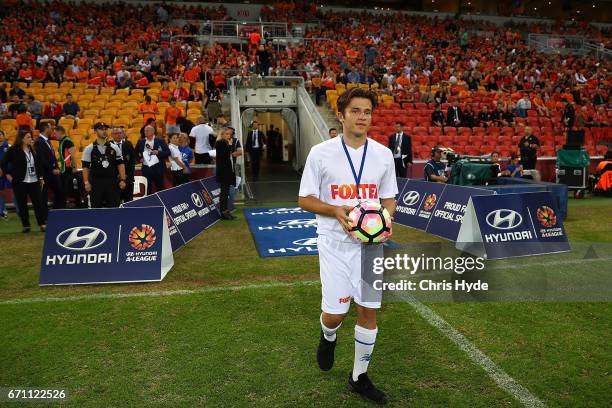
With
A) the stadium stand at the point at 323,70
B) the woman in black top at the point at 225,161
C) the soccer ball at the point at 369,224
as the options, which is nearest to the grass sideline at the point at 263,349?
the soccer ball at the point at 369,224

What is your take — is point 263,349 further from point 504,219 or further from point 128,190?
point 128,190

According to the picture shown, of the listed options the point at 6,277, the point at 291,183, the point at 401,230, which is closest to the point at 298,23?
the point at 291,183

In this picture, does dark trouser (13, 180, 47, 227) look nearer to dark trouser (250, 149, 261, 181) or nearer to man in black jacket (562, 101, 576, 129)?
dark trouser (250, 149, 261, 181)

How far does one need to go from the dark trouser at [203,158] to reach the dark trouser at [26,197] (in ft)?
15.3

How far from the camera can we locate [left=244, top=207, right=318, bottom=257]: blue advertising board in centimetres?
787

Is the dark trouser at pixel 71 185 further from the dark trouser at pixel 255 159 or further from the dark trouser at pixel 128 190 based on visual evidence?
the dark trouser at pixel 255 159

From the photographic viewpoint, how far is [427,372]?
3.86 meters

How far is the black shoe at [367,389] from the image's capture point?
3402 mm

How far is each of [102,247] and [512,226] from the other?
5878 millimetres

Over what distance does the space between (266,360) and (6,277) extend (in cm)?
450

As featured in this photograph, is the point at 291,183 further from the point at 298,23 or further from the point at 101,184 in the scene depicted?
the point at 298,23

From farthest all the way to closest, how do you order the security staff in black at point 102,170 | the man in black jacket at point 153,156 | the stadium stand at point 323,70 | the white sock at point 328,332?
the stadium stand at point 323,70
the man in black jacket at point 153,156
the security staff in black at point 102,170
the white sock at point 328,332

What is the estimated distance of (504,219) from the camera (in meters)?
7.41

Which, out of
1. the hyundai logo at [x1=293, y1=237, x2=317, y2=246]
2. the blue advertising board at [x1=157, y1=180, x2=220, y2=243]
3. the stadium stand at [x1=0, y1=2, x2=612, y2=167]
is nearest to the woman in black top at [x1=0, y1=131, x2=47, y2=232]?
the blue advertising board at [x1=157, y1=180, x2=220, y2=243]
